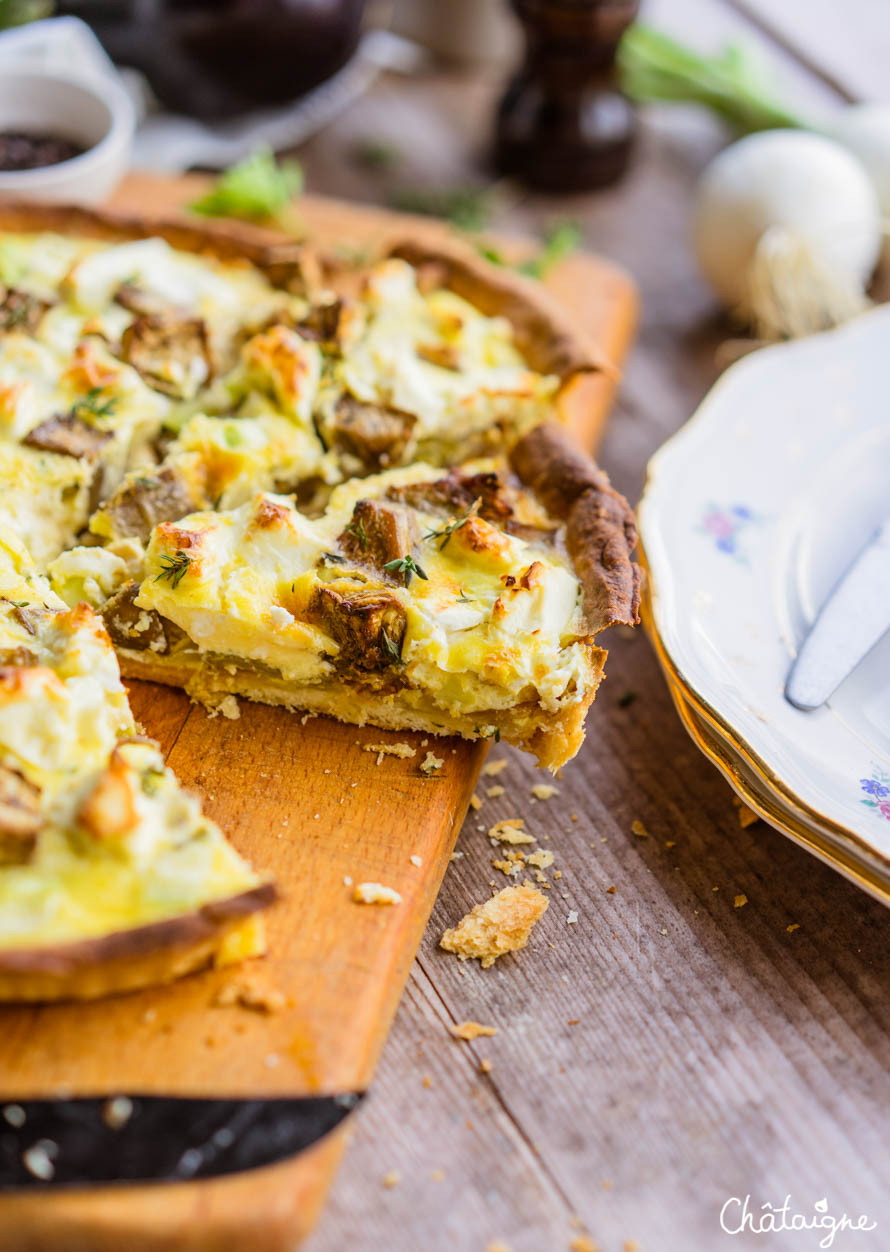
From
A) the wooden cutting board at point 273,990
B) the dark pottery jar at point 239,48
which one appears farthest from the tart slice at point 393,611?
the dark pottery jar at point 239,48

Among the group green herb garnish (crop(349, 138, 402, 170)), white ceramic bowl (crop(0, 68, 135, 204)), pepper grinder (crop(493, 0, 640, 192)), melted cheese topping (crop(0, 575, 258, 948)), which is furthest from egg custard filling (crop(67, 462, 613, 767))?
green herb garnish (crop(349, 138, 402, 170))

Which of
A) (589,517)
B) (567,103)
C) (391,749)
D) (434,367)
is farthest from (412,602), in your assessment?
(567,103)

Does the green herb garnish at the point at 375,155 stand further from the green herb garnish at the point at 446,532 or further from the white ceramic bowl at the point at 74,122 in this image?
the green herb garnish at the point at 446,532

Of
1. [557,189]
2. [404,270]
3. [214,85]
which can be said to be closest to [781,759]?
[404,270]

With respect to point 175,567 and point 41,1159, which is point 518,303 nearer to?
point 175,567

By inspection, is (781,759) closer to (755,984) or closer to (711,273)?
(755,984)
